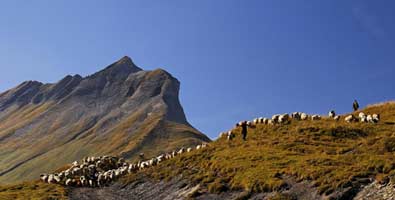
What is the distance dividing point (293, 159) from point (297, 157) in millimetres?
898

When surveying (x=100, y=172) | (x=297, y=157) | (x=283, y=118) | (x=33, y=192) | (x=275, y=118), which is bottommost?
(x=297, y=157)

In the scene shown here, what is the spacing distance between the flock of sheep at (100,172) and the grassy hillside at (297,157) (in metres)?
4.87

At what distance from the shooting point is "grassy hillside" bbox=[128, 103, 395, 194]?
42125 millimetres

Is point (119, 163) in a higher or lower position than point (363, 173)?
higher

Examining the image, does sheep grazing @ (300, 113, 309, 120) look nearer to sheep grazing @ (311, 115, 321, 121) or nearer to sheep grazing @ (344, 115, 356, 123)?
sheep grazing @ (311, 115, 321, 121)

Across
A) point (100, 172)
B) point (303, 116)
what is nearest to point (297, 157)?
point (303, 116)

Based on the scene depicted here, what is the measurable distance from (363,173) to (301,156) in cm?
1323

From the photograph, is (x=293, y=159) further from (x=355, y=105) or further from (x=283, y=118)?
(x=355, y=105)

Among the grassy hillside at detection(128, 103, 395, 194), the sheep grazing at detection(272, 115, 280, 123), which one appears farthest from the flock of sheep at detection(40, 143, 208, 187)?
the sheep grazing at detection(272, 115, 280, 123)

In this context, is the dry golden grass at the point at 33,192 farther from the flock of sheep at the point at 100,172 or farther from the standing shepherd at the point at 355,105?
the standing shepherd at the point at 355,105

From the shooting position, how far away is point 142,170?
72438 mm

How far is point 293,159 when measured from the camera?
52000mm

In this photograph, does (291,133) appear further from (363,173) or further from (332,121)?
(363,173)

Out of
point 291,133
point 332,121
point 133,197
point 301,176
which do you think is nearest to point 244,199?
point 301,176
